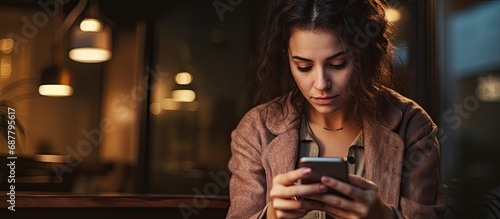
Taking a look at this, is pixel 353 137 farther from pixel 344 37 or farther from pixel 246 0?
pixel 246 0

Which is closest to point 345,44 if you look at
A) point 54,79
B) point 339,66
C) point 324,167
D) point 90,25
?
A: point 339,66

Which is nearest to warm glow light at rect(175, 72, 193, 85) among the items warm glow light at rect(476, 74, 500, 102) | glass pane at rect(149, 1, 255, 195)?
glass pane at rect(149, 1, 255, 195)

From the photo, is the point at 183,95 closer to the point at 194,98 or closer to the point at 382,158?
the point at 194,98

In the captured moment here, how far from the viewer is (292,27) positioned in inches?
92.0

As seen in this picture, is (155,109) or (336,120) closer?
(336,120)

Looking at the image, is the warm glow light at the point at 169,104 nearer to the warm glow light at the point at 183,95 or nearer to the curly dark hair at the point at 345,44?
the warm glow light at the point at 183,95

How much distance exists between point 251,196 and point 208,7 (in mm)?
5079

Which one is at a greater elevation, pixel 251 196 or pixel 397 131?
pixel 397 131

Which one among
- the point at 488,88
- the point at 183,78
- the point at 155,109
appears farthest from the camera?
the point at 155,109

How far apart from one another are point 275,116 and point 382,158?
1.39ft

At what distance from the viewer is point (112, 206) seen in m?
3.61

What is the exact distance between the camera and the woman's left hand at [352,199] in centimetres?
185

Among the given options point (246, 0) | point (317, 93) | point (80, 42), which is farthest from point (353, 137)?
point (246, 0)

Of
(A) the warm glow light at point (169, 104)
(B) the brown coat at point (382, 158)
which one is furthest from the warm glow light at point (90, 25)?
(B) the brown coat at point (382, 158)
